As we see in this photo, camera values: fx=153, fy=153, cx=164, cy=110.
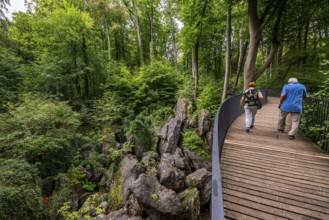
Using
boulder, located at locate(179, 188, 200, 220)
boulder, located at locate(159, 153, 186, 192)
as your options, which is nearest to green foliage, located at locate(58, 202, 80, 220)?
boulder, located at locate(159, 153, 186, 192)

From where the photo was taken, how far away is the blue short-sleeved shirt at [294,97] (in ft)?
14.9

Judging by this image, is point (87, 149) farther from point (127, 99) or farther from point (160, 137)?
point (127, 99)

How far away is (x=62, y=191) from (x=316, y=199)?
311 inches

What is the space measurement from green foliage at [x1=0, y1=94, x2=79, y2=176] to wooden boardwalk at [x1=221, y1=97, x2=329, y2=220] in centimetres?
735

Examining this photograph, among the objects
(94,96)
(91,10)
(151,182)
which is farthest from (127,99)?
(91,10)

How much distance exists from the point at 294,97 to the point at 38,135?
10587 millimetres

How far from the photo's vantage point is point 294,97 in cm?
462

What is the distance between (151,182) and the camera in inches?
212

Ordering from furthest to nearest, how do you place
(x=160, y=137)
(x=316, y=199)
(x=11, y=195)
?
1. (x=160, y=137)
2. (x=11, y=195)
3. (x=316, y=199)

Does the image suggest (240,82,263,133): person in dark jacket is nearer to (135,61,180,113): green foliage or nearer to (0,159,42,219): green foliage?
(0,159,42,219): green foliage

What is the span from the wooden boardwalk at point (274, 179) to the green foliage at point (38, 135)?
24.1 ft

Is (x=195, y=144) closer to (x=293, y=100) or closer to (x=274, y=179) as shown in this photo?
(x=293, y=100)

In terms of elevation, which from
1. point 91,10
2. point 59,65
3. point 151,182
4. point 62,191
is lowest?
point 62,191

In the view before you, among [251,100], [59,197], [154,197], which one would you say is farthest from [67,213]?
[251,100]
